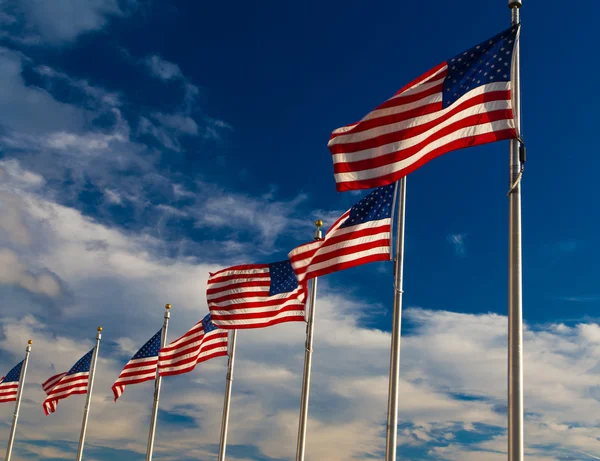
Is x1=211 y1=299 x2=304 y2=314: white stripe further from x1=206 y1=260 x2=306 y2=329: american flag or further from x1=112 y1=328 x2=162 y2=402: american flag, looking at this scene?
x1=112 y1=328 x2=162 y2=402: american flag

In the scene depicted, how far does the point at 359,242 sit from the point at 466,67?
7.36 meters

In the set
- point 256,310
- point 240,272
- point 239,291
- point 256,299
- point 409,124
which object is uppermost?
point 240,272

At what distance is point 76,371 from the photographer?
1905 inches

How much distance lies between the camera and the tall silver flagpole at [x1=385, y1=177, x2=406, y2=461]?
68.1 feet

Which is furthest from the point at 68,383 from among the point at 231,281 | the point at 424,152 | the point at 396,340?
the point at 424,152

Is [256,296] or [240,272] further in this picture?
[240,272]

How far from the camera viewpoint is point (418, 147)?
1762 cm

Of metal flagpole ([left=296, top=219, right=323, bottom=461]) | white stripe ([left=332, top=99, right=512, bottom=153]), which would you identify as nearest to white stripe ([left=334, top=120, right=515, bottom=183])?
white stripe ([left=332, top=99, right=512, bottom=153])

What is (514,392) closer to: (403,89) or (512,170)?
(512,170)

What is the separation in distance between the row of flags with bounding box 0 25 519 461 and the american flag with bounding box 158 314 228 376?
0.05 m

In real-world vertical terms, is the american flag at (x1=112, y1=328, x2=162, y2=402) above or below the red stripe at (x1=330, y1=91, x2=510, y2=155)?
below

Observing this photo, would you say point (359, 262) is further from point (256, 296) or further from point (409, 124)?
point (256, 296)

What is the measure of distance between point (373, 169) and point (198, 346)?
68.7 ft

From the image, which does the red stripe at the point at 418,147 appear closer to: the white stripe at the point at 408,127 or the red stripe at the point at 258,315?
the white stripe at the point at 408,127
